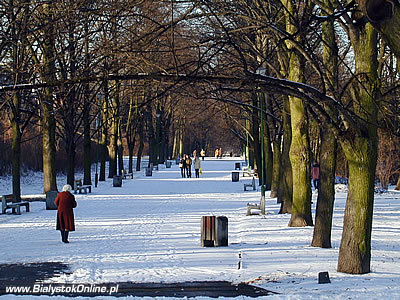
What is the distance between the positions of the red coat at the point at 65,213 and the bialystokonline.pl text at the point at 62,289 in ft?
17.2

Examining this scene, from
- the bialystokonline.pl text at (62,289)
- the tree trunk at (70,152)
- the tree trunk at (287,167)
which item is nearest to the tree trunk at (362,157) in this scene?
the bialystokonline.pl text at (62,289)

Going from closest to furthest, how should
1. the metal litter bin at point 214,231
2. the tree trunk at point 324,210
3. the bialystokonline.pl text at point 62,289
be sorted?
the bialystokonline.pl text at point 62,289
the tree trunk at point 324,210
the metal litter bin at point 214,231

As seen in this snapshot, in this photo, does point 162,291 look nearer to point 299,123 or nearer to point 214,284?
point 214,284

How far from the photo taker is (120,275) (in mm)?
11633

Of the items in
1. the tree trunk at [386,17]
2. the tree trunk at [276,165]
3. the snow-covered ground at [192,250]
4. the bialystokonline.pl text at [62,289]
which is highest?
the tree trunk at [386,17]

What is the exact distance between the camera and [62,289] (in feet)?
34.3

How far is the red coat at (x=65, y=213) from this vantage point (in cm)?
1599

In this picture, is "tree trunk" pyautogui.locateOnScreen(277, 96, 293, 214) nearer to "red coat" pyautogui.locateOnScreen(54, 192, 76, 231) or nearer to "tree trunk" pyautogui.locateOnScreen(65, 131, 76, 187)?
"red coat" pyautogui.locateOnScreen(54, 192, 76, 231)

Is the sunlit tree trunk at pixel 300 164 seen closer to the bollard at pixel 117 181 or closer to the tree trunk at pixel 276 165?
the tree trunk at pixel 276 165

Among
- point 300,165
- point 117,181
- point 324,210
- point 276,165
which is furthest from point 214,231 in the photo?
point 117,181

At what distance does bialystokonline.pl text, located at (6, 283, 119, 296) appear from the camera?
10.2m

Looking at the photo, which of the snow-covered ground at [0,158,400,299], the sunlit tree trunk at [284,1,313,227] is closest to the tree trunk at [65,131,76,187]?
the snow-covered ground at [0,158,400,299]

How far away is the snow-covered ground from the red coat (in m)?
0.42

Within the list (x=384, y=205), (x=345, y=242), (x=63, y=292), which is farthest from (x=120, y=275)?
(x=384, y=205)
